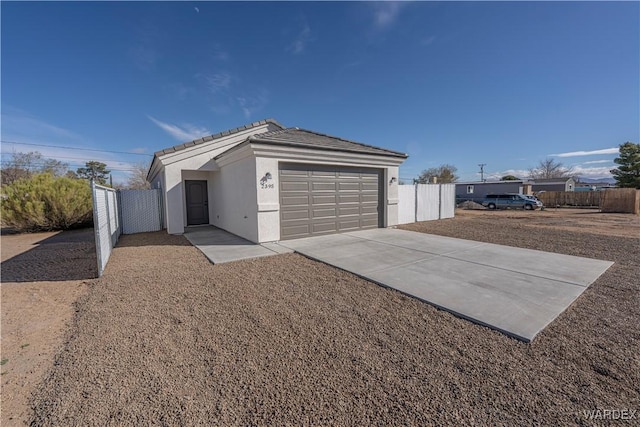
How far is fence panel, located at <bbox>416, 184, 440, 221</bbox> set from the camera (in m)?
14.2

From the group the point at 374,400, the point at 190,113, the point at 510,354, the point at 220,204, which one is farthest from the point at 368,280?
the point at 190,113

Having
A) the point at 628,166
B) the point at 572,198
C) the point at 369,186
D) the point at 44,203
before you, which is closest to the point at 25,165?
the point at 44,203

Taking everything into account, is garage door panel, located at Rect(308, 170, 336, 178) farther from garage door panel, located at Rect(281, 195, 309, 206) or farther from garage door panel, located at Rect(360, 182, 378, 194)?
garage door panel, located at Rect(360, 182, 378, 194)

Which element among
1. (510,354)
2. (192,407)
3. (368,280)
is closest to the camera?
(192,407)

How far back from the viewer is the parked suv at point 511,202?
79.2 feet

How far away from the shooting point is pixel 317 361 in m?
2.58

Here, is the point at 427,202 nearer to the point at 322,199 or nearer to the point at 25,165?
the point at 322,199

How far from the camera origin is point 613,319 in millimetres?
3346

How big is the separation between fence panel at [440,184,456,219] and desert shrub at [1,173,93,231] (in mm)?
19478

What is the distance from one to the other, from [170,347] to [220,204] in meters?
9.24

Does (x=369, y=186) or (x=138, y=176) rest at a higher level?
(x=138, y=176)

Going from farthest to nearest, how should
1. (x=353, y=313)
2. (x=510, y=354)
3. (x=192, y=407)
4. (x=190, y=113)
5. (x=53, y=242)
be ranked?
(x=190, y=113) < (x=53, y=242) < (x=353, y=313) < (x=510, y=354) < (x=192, y=407)

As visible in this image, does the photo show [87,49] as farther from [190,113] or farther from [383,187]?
[383,187]

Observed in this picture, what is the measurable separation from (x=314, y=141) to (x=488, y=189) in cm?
3288
